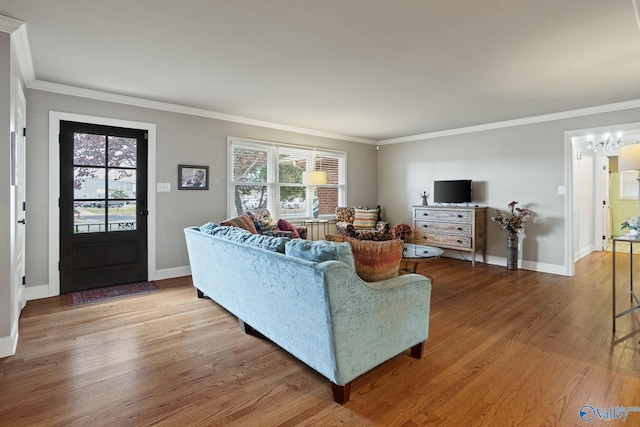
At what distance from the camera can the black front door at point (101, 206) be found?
12.8 ft

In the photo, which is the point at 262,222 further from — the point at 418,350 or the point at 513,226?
the point at 513,226

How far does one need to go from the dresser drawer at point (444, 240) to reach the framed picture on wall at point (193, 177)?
375cm

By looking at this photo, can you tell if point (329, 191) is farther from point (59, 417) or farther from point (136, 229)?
point (59, 417)

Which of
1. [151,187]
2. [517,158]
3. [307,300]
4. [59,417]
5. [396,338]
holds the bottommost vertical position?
[59,417]

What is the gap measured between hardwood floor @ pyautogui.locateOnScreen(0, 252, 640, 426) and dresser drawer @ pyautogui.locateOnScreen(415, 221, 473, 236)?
2058mm

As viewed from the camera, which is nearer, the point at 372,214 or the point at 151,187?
the point at 151,187

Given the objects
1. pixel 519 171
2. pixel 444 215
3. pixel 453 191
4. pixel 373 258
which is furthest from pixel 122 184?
pixel 519 171

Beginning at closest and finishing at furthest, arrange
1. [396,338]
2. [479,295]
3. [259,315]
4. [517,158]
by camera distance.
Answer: [396,338]
[259,315]
[479,295]
[517,158]

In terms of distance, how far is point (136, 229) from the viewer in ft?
14.3

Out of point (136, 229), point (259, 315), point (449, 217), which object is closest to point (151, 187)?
point (136, 229)

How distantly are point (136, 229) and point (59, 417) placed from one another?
2.91 m

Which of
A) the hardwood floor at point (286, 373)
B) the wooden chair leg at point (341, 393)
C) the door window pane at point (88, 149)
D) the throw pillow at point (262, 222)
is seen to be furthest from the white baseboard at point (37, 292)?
the wooden chair leg at point (341, 393)

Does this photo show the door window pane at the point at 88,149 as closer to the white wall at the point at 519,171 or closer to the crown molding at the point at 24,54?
the crown molding at the point at 24,54

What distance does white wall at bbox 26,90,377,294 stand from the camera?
3.66 metres
